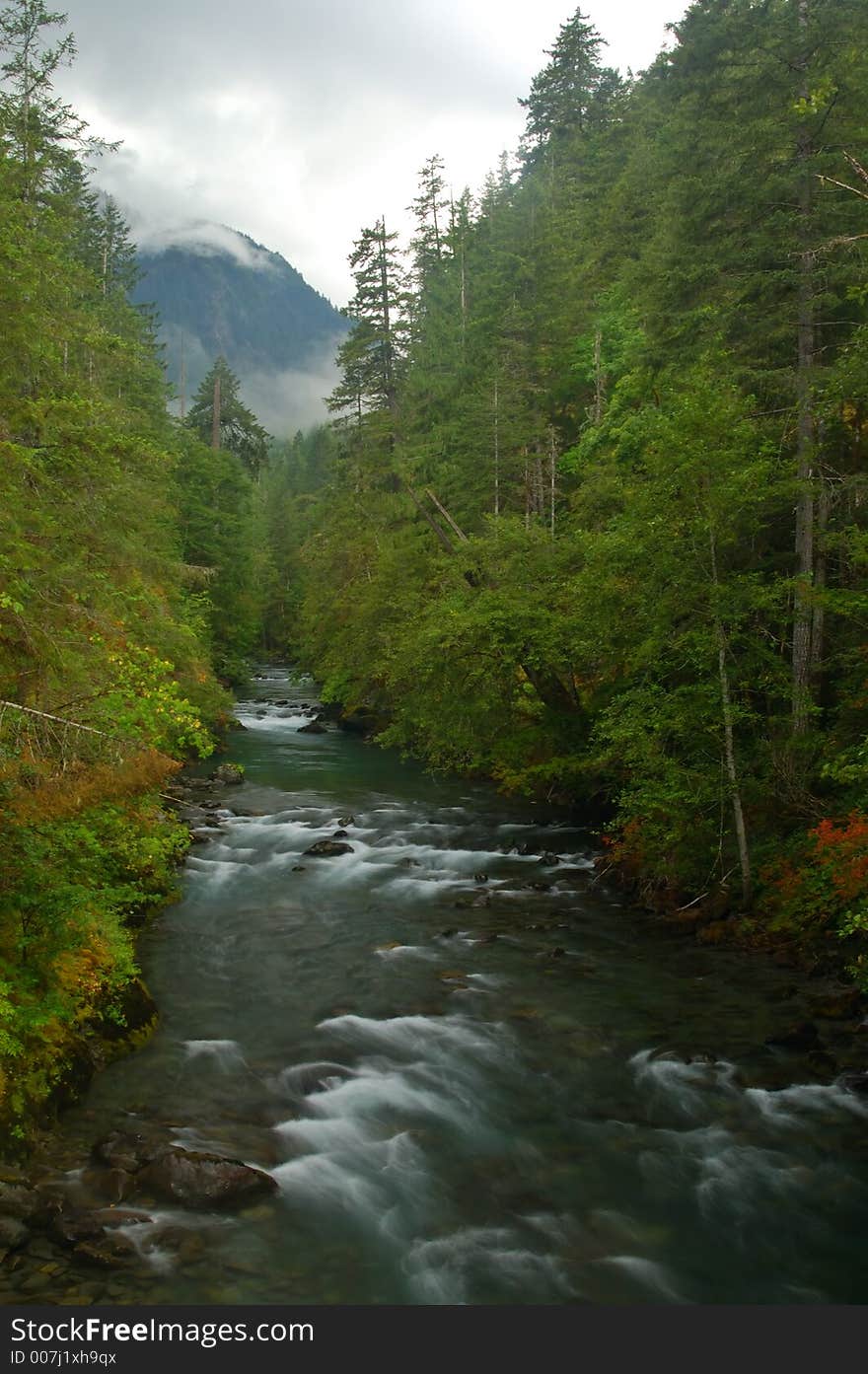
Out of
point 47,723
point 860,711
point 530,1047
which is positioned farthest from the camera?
point 860,711

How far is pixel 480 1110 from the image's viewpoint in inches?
344

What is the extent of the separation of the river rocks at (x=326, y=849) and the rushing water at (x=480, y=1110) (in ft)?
7.32

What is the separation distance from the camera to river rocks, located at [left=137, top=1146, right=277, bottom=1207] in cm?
670

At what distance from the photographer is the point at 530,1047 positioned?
991 cm

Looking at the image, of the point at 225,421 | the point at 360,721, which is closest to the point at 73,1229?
the point at 360,721

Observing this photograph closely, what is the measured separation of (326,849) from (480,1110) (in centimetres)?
939

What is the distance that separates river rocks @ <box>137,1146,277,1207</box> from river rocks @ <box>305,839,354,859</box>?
10.4 meters

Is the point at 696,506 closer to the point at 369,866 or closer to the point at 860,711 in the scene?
the point at 860,711

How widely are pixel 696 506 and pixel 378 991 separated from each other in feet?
28.0

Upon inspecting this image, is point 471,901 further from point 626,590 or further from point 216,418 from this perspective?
point 216,418

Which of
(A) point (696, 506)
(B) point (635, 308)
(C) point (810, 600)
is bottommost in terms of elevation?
(C) point (810, 600)

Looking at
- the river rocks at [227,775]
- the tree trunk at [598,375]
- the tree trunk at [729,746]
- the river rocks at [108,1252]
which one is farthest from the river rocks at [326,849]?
the tree trunk at [598,375]

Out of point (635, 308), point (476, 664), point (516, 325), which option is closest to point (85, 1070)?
point (476, 664)

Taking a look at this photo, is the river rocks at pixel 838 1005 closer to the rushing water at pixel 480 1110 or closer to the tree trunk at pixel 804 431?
the rushing water at pixel 480 1110
